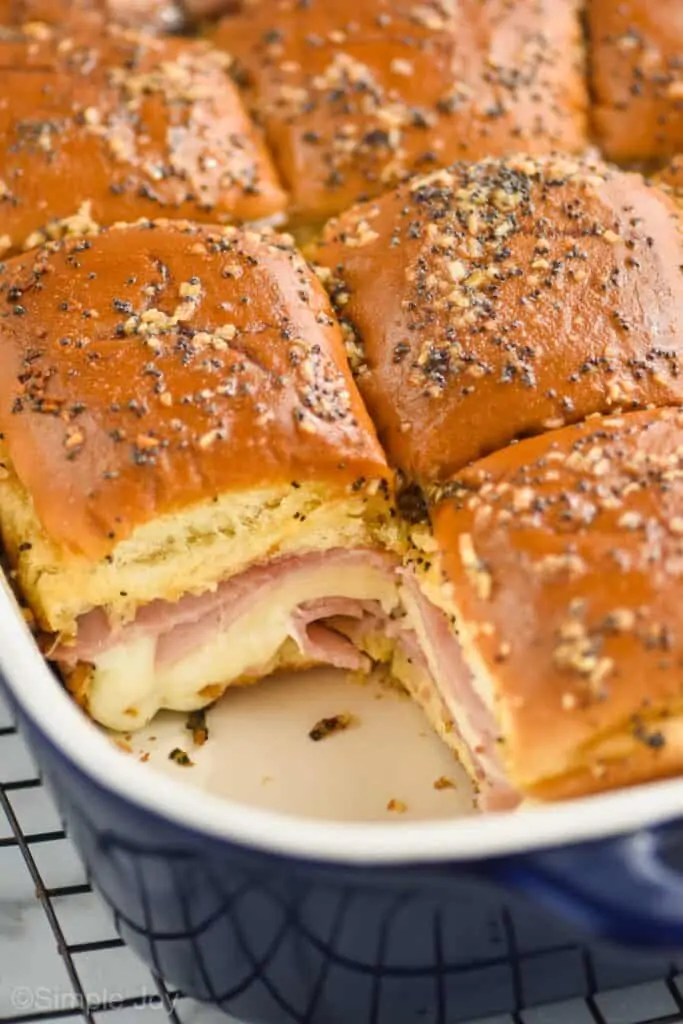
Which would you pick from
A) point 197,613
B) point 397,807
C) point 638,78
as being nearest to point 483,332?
point 197,613

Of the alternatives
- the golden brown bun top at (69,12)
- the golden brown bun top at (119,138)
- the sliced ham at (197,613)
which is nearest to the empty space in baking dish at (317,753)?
the sliced ham at (197,613)

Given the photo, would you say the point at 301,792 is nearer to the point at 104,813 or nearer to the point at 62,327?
the point at 104,813

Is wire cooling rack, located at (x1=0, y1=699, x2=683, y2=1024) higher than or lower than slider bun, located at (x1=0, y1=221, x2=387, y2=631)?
lower

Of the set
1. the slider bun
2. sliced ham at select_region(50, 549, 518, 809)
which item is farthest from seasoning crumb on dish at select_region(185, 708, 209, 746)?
the slider bun

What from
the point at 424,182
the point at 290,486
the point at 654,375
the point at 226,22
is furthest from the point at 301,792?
the point at 226,22

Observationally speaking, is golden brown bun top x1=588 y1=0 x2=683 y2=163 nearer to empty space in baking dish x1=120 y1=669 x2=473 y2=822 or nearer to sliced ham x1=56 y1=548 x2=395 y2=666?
sliced ham x1=56 y1=548 x2=395 y2=666

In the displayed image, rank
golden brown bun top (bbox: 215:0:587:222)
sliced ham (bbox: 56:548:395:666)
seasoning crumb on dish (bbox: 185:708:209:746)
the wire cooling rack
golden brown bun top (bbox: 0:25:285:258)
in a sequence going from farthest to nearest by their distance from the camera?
golden brown bun top (bbox: 215:0:587:222)
golden brown bun top (bbox: 0:25:285:258)
seasoning crumb on dish (bbox: 185:708:209:746)
sliced ham (bbox: 56:548:395:666)
the wire cooling rack
